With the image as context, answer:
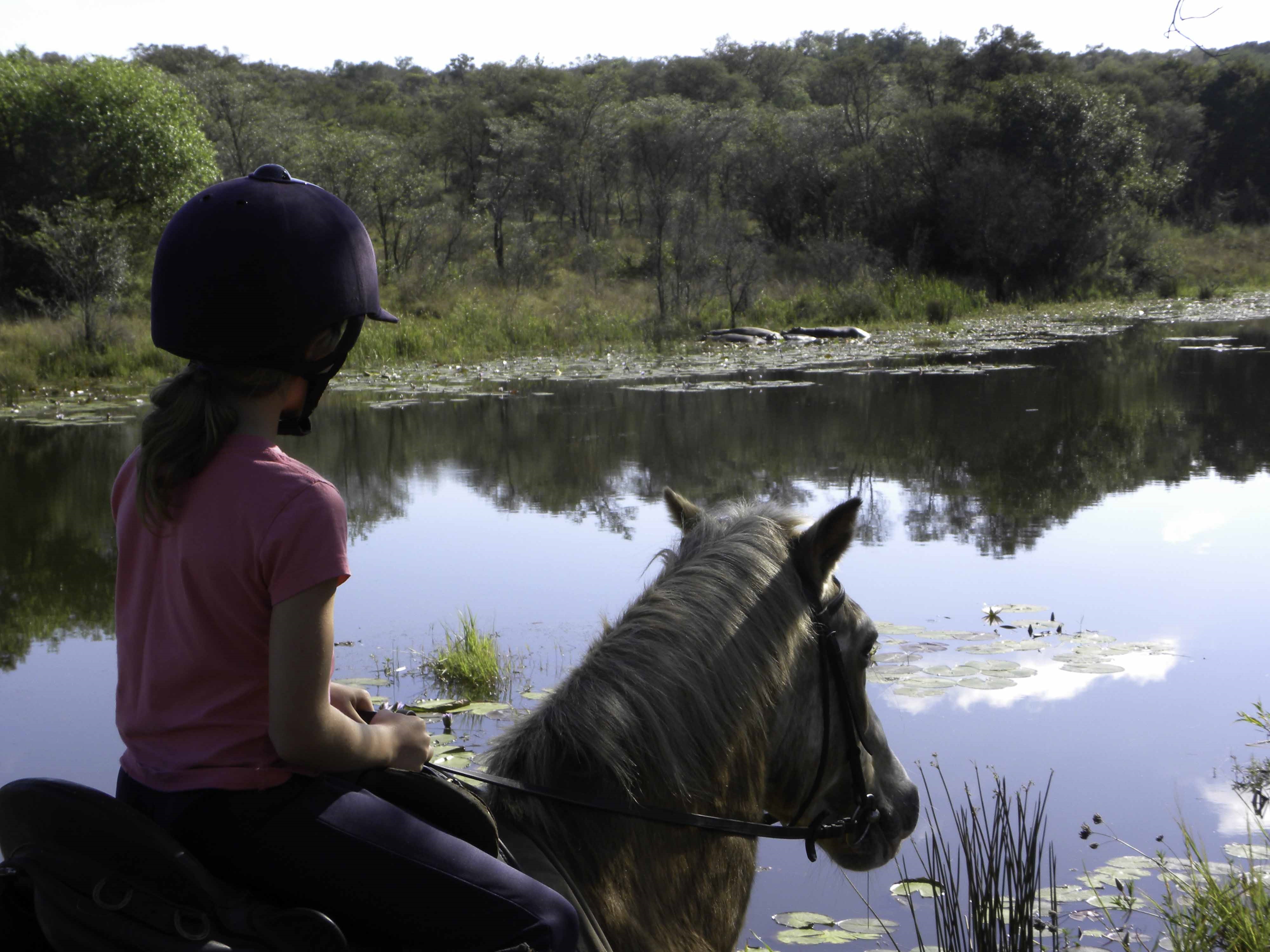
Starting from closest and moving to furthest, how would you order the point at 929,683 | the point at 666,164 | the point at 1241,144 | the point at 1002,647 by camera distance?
the point at 929,683
the point at 1002,647
the point at 666,164
the point at 1241,144

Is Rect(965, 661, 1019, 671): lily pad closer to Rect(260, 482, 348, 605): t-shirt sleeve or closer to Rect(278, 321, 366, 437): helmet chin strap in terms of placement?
Rect(278, 321, 366, 437): helmet chin strap


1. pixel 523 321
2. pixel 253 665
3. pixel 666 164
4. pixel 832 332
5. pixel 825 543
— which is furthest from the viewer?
pixel 666 164

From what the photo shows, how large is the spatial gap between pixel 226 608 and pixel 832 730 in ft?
4.07

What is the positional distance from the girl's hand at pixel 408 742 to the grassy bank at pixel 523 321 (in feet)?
54.2

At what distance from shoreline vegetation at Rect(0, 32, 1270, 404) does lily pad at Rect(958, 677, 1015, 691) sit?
Result: 14905 millimetres

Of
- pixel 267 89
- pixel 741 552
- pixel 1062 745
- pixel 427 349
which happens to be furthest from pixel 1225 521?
pixel 267 89

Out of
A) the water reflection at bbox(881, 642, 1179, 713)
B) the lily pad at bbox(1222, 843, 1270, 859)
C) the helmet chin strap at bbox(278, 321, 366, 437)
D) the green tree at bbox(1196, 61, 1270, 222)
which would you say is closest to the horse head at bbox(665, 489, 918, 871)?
the helmet chin strap at bbox(278, 321, 366, 437)

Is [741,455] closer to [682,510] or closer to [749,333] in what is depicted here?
[682,510]

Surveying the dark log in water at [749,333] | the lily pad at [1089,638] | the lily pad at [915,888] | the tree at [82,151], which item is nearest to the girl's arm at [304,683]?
the lily pad at [915,888]

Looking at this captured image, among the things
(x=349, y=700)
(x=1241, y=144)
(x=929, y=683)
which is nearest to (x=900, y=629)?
(x=929, y=683)

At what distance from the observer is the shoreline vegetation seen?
21.2 meters

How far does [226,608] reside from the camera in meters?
1.62

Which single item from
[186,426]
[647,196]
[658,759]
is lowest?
[658,759]

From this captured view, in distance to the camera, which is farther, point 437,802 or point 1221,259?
point 1221,259
